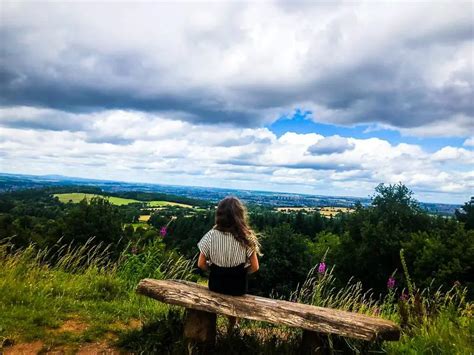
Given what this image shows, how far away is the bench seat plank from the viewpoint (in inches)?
161

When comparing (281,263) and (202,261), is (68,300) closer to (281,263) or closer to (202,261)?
(202,261)

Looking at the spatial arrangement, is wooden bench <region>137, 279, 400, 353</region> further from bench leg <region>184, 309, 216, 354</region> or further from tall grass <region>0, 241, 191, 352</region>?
tall grass <region>0, 241, 191, 352</region>

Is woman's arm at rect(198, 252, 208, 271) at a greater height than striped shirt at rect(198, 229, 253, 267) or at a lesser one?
lesser

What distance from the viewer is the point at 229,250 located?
496 centimetres

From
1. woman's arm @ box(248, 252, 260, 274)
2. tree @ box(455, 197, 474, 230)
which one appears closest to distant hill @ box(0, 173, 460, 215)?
tree @ box(455, 197, 474, 230)

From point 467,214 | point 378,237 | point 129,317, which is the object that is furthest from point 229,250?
point 467,214

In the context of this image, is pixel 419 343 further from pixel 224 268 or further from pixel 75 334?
pixel 75 334

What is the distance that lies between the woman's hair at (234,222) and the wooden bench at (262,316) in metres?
0.67

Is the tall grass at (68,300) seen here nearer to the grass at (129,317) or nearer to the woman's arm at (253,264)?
the grass at (129,317)

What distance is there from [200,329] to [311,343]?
4.01 feet

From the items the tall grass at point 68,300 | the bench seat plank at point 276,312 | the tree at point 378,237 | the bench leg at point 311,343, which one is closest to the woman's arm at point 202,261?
the bench seat plank at point 276,312

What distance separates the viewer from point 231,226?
5.03 m

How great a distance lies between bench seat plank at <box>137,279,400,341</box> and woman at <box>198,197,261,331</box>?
17 centimetres

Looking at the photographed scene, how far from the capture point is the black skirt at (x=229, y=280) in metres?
4.91
